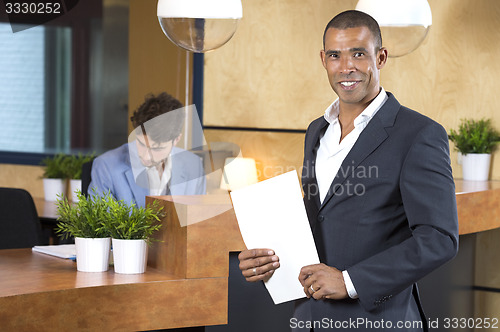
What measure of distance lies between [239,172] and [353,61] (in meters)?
3.05

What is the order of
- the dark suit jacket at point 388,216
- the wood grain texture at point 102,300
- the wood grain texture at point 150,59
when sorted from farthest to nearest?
the wood grain texture at point 150,59, the wood grain texture at point 102,300, the dark suit jacket at point 388,216

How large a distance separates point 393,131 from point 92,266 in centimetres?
118

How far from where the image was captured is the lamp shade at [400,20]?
3322 mm

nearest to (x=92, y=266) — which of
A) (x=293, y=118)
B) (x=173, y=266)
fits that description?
(x=173, y=266)

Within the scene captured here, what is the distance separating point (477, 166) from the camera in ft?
14.0

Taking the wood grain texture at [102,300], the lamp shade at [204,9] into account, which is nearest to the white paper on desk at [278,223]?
the wood grain texture at [102,300]

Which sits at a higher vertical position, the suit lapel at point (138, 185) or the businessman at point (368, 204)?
the businessman at point (368, 204)

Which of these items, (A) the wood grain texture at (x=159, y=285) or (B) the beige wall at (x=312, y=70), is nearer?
(A) the wood grain texture at (x=159, y=285)

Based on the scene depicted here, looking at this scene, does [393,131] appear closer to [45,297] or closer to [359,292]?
[359,292]

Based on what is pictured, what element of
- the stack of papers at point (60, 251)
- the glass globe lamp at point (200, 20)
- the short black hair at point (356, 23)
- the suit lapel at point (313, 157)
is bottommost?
the stack of papers at point (60, 251)

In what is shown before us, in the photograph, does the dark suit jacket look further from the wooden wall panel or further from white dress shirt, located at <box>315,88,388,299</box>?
the wooden wall panel

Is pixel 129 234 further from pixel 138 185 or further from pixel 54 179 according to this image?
pixel 54 179

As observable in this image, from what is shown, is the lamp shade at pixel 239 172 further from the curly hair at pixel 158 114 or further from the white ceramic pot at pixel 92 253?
the white ceramic pot at pixel 92 253

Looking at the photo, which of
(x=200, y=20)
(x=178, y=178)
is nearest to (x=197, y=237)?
(x=200, y=20)
